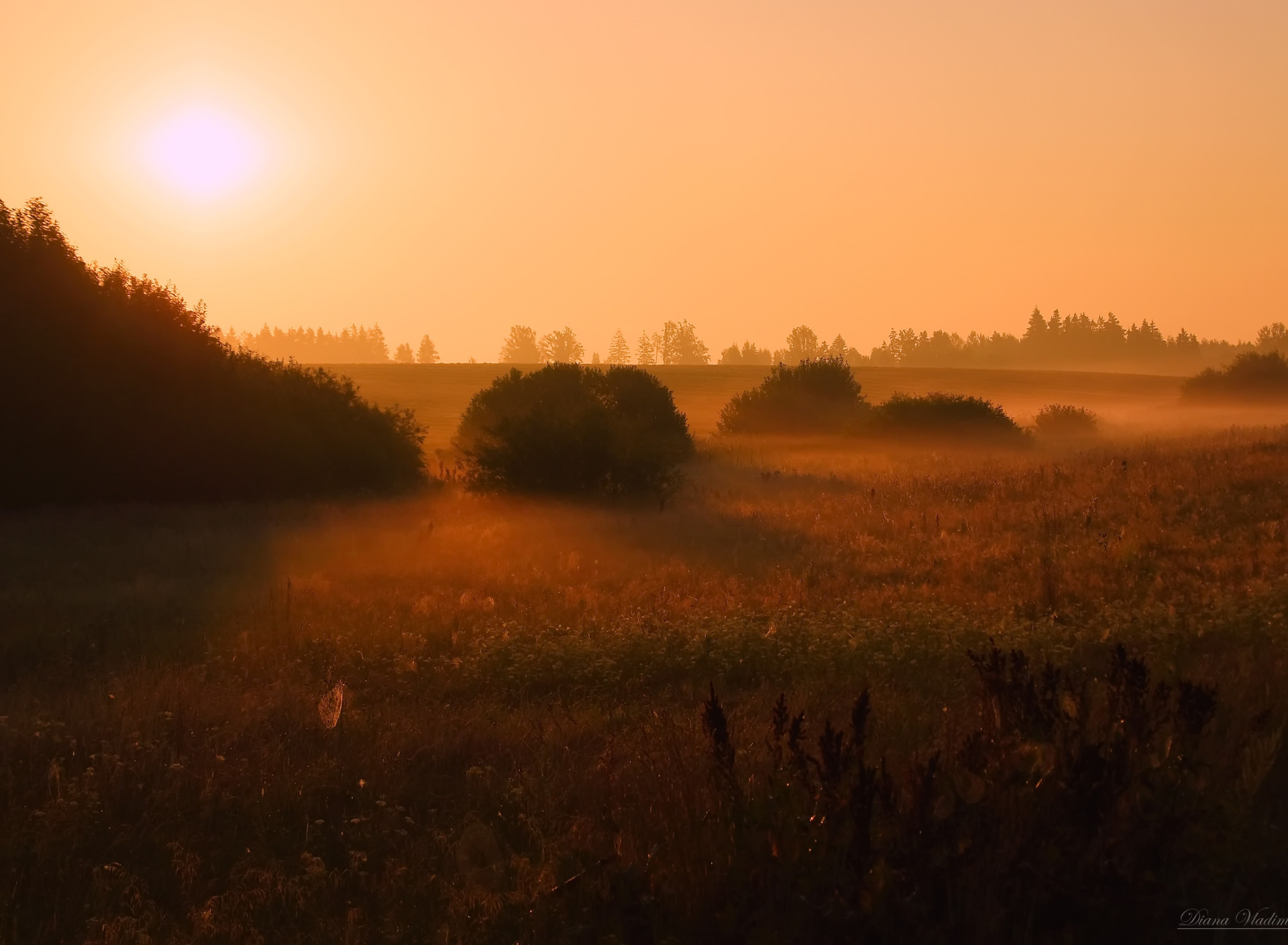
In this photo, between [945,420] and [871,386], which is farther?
[871,386]

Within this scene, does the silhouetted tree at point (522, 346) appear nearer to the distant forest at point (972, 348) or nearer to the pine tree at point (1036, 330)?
the distant forest at point (972, 348)

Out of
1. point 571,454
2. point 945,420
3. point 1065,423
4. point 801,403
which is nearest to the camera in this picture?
point 571,454

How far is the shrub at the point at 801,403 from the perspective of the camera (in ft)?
164

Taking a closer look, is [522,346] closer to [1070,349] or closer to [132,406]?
[1070,349]

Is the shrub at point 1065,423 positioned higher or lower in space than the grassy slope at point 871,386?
lower

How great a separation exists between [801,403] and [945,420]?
974 centimetres

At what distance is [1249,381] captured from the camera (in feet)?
209

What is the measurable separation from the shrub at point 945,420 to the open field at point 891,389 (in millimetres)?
12145

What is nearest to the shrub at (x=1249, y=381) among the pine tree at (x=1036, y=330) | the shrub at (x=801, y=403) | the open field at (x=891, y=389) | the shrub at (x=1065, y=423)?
the open field at (x=891, y=389)

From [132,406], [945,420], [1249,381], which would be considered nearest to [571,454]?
[132,406]

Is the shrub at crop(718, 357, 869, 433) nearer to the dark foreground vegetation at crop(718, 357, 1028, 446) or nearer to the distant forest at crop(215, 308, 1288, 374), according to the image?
the dark foreground vegetation at crop(718, 357, 1028, 446)

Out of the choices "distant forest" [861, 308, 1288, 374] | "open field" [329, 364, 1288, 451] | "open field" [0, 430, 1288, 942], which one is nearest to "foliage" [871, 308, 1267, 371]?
"distant forest" [861, 308, 1288, 374]

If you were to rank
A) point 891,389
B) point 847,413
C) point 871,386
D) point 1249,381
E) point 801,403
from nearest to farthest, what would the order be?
point 801,403
point 847,413
point 1249,381
point 891,389
point 871,386

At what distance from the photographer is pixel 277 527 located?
17.5 m
